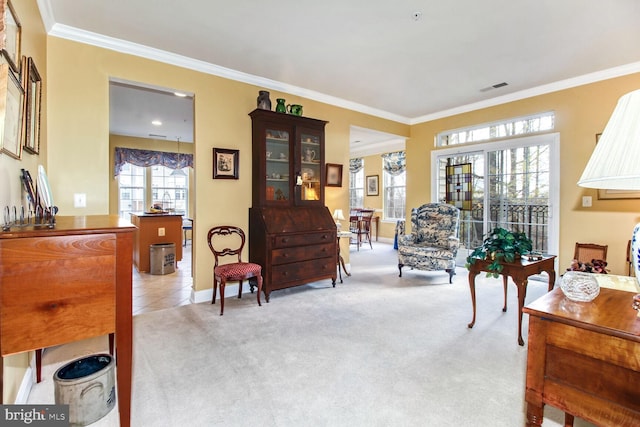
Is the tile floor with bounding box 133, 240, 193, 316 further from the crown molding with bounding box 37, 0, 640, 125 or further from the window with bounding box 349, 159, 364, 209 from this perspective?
the window with bounding box 349, 159, 364, 209

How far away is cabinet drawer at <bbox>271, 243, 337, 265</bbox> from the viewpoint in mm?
3484

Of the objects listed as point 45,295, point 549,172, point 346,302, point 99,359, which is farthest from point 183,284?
point 549,172

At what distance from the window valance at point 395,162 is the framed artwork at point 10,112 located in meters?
7.03

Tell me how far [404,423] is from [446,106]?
476 centimetres

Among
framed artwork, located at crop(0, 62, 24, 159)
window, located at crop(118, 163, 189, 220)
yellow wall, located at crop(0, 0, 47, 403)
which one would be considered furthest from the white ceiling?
window, located at crop(118, 163, 189, 220)

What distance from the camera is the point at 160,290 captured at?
12.9 ft

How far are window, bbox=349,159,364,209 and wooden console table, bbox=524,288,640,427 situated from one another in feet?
25.6

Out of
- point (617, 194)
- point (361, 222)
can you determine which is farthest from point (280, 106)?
point (361, 222)

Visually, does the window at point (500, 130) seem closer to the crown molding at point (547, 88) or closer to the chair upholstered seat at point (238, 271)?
the crown molding at point (547, 88)

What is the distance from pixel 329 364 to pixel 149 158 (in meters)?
6.96

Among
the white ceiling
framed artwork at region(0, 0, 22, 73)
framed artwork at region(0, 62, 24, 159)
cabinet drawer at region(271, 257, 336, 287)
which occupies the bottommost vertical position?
cabinet drawer at region(271, 257, 336, 287)

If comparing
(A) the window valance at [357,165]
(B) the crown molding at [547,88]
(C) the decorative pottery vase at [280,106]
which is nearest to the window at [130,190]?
(C) the decorative pottery vase at [280,106]

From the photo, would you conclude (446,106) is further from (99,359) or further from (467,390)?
(99,359)

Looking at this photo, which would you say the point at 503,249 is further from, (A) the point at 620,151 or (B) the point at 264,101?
(B) the point at 264,101
